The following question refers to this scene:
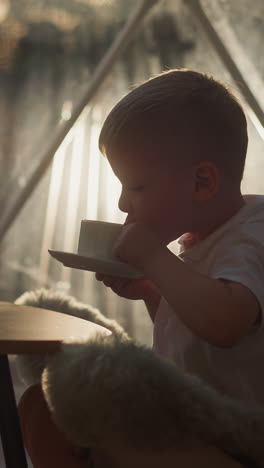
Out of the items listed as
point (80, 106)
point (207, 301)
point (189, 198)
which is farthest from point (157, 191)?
point (80, 106)

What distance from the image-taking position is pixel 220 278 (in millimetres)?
634

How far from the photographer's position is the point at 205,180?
73 centimetres

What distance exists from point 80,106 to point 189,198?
2.66 feet

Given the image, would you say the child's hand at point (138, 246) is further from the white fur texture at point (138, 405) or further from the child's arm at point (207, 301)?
the white fur texture at point (138, 405)

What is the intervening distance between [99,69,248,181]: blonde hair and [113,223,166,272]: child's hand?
0.35 ft

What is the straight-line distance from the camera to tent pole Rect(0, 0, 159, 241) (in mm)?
1430

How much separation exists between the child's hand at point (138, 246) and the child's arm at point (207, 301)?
2 cm

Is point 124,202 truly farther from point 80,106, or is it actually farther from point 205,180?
point 80,106

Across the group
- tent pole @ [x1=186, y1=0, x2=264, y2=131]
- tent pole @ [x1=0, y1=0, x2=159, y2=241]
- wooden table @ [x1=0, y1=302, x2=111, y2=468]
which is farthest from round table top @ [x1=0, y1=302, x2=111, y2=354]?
tent pole @ [x1=186, y1=0, x2=264, y2=131]

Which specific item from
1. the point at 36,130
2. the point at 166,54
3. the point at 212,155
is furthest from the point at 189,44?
the point at 212,155

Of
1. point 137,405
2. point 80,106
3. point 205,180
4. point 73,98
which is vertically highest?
point 73,98

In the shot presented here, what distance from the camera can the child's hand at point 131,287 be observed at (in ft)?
2.72

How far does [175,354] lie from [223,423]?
192mm

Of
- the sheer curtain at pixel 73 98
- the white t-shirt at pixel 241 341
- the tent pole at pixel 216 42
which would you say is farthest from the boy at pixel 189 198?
the sheer curtain at pixel 73 98
